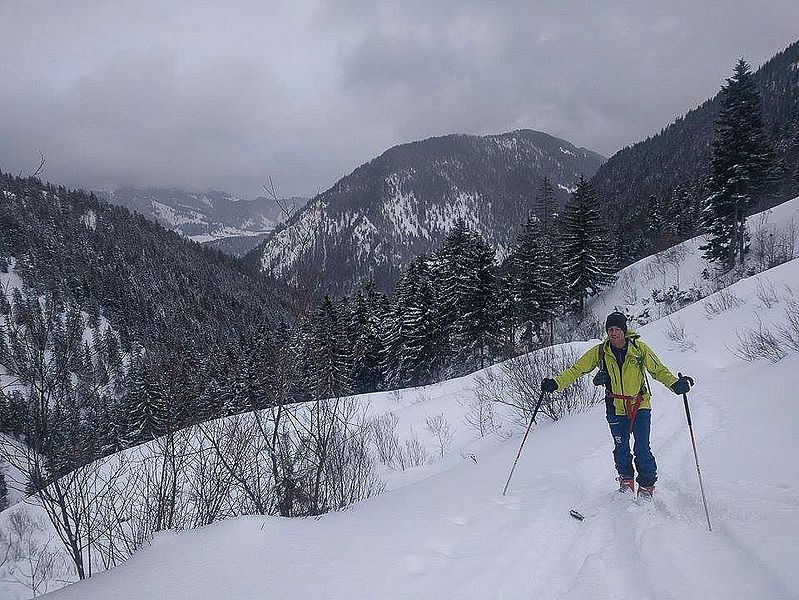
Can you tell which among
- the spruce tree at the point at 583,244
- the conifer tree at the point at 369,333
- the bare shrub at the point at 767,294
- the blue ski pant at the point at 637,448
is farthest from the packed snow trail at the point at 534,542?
the conifer tree at the point at 369,333

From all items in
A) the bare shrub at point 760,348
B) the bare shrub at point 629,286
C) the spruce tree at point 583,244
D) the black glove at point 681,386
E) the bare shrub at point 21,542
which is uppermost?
the spruce tree at point 583,244

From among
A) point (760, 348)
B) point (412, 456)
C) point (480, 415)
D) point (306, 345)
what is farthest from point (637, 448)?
point (480, 415)

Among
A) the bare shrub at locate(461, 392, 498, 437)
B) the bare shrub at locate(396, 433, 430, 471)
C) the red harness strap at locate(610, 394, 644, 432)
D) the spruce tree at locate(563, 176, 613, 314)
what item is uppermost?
the spruce tree at locate(563, 176, 613, 314)

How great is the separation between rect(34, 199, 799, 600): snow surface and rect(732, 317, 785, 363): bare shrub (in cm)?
283

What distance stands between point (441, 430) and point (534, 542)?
11143mm

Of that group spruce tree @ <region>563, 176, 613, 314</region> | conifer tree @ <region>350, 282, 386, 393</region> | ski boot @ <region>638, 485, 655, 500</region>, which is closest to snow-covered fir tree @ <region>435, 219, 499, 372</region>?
spruce tree @ <region>563, 176, 613, 314</region>

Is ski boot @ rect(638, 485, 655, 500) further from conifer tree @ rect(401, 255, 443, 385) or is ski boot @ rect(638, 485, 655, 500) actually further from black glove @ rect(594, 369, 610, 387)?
conifer tree @ rect(401, 255, 443, 385)

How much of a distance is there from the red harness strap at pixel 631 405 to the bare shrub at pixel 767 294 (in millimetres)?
10265

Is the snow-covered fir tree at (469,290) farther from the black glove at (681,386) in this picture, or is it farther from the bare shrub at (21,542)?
the black glove at (681,386)

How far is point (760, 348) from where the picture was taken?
9016 millimetres

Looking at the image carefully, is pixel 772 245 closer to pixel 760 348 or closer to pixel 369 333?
pixel 760 348

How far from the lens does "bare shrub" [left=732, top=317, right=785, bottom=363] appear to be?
838cm

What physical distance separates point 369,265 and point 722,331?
585ft

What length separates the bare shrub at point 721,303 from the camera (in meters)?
13.4
